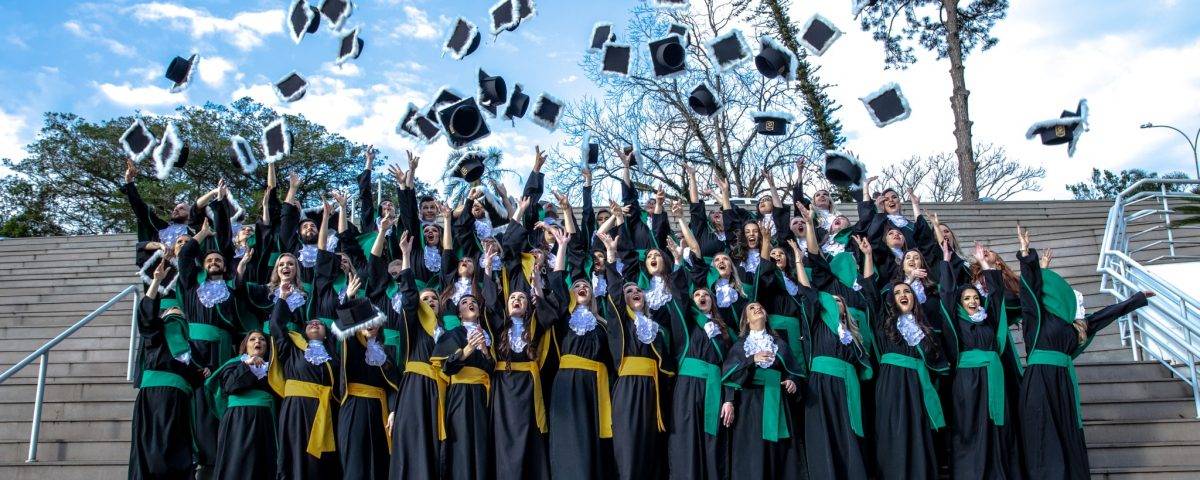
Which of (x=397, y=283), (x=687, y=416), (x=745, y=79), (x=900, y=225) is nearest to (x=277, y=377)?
(x=397, y=283)

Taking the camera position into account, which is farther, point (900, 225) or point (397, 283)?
point (900, 225)

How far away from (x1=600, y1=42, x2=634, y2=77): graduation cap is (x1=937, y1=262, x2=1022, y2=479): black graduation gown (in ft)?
19.0

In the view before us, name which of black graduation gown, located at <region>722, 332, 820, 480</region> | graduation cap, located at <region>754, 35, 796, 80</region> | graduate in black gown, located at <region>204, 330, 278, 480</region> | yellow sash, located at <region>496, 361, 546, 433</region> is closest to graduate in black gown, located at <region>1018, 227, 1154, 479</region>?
black graduation gown, located at <region>722, 332, 820, 480</region>

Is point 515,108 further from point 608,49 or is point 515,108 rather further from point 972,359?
point 972,359

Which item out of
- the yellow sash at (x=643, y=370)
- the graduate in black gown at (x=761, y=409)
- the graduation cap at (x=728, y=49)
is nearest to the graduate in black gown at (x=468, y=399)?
the yellow sash at (x=643, y=370)

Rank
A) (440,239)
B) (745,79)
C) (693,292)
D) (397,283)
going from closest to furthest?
(693,292) < (397,283) < (440,239) < (745,79)

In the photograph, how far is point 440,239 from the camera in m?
9.01

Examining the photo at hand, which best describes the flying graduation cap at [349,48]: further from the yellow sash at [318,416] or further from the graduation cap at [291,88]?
the yellow sash at [318,416]

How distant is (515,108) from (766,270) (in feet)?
15.9

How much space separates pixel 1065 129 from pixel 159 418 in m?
9.27

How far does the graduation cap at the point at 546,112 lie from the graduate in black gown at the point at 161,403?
201 inches

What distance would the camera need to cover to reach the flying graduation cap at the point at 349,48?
39.5 ft

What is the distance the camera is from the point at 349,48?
39.5ft

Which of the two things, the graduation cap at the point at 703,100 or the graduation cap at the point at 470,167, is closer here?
the graduation cap at the point at 470,167
